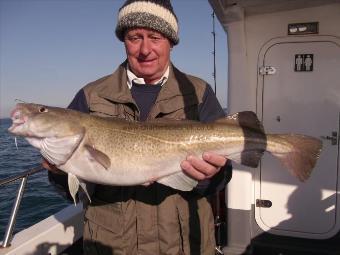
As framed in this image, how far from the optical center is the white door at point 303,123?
5273mm

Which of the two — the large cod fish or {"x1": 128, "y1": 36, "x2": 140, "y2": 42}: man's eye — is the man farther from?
the large cod fish

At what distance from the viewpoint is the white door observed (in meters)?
5.27

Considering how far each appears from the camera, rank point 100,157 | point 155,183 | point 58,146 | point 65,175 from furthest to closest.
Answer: point 65,175 < point 155,183 < point 58,146 < point 100,157

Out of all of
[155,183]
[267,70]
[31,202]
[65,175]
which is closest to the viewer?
[155,183]

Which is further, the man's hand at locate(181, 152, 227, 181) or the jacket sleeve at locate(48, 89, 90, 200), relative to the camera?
the jacket sleeve at locate(48, 89, 90, 200)

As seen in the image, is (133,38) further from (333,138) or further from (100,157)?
(333,138)

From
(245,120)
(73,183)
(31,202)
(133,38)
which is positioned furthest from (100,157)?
(31,202)

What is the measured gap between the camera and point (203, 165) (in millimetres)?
3051

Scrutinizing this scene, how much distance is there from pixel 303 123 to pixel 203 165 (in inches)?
114

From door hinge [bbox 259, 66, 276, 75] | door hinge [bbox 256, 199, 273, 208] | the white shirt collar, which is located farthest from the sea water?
the white shirt collar

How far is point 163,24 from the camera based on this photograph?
334cm

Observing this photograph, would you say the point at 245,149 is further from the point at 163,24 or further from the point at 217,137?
the point at 163,24

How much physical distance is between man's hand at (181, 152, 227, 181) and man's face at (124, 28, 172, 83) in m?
0.83

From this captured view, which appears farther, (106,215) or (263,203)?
(263,203)
